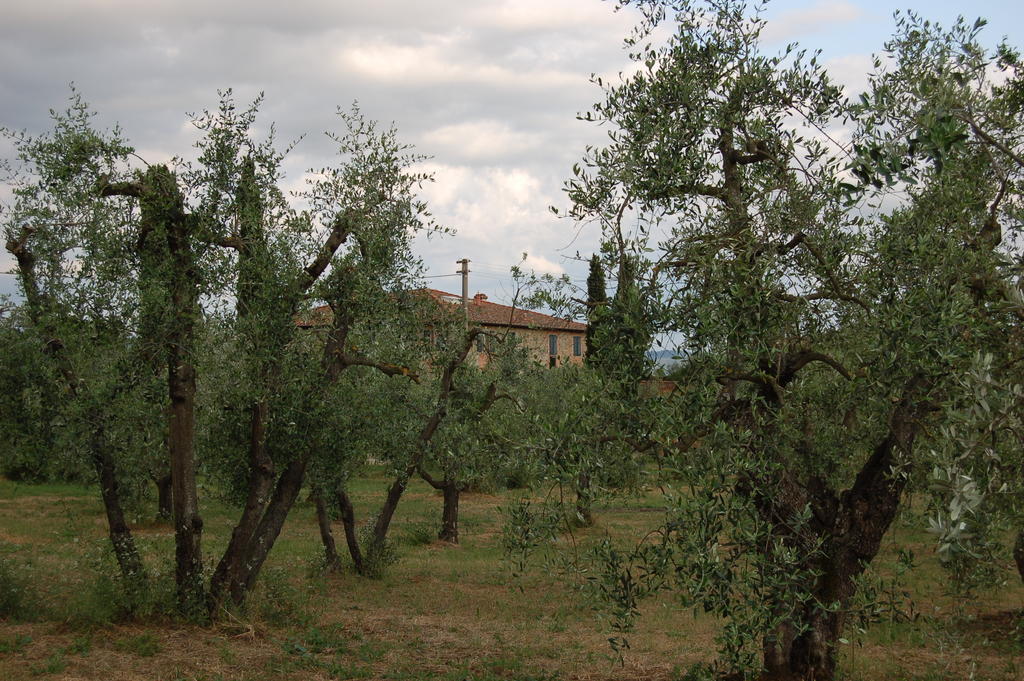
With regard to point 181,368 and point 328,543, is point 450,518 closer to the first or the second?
point 328,543

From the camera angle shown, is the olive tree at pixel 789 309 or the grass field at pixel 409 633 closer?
the olive tree at pixel 789 309

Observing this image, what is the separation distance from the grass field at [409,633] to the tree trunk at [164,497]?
404cm

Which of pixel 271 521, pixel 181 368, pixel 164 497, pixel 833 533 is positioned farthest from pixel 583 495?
pixel 164 497

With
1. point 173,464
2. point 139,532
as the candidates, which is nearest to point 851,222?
point 173,464

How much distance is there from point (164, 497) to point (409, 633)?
49.9 feet

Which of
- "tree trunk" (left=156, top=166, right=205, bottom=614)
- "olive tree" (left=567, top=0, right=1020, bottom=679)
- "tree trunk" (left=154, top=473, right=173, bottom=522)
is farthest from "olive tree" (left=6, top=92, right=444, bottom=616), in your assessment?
"tree trunk" (left=154, top=473, right=173, bottom=522)

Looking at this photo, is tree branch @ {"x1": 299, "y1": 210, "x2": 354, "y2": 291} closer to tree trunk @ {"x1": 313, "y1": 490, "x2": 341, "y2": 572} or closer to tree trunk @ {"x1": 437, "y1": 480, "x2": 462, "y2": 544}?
tree trunk @ {"x1": 313, "y1": 490, "x2": 341, "y2": 572}

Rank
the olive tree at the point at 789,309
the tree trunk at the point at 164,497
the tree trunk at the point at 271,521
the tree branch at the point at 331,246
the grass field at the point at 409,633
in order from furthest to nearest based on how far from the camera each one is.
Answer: the tree trunk at the point at 164,497 < the tree trunk at the point at 271,521 < the tree branch at the point at 331,246 < the grass field at the point at 409,633 < the olive tree at the point at 789,309

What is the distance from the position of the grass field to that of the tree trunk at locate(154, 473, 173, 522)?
404 cm

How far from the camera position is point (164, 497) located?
1138 inches

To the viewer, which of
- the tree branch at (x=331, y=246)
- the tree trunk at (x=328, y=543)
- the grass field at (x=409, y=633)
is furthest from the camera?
the tree trunk at (x=328, y=543)

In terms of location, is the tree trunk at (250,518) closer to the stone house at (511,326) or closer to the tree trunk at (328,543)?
the stone house at (511,326)

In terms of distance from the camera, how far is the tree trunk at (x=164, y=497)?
91.1ft

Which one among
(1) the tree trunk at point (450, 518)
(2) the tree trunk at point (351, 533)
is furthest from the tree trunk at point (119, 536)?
(1) the tree trunk at point (450, 518)
